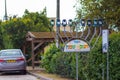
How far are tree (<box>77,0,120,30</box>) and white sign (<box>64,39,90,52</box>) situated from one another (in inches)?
189

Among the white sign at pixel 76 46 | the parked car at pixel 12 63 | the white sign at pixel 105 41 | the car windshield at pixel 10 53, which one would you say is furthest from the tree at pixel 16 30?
the white sign at pixel 105 41

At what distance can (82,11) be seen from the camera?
23641mm

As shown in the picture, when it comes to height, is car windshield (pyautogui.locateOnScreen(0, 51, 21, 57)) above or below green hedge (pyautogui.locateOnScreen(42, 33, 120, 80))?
below

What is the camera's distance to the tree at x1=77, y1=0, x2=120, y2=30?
64.8 feet

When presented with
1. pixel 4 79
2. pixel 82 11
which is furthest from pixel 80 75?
pixel 82 11

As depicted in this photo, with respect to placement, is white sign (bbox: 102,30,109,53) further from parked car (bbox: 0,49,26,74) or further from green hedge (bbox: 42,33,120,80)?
parked car (bbox: 0,49,26,74)

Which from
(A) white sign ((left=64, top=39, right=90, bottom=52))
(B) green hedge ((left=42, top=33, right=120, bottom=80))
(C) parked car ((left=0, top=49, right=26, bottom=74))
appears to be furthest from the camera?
(C) parked car ((left=0, top=49, right=26, bottom=74))

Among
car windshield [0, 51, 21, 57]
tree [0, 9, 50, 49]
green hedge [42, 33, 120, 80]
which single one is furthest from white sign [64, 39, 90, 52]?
tree [0, 9, 50, 49]

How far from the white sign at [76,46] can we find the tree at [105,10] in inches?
189

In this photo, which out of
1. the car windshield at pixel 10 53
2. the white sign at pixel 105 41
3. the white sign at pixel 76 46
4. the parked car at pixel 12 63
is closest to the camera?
the white sign at pixel 105 41

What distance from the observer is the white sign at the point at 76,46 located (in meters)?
15.1

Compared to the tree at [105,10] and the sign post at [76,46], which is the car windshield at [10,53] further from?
the sign post at [76,46]

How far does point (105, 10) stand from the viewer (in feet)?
68.6

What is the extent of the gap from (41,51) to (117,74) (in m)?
17.0
